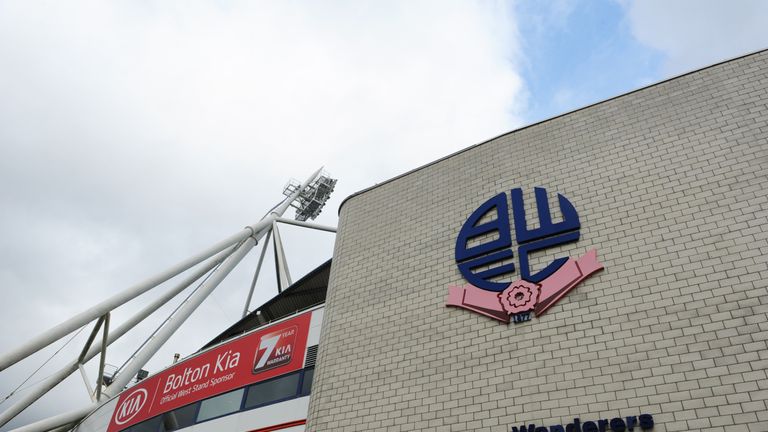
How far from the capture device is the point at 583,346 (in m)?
10.5

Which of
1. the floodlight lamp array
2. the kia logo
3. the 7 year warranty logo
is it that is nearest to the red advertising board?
the kia logo

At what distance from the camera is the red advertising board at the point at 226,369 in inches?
621

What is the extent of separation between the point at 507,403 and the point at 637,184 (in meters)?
5.33

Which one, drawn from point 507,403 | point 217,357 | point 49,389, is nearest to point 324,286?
point 217,357

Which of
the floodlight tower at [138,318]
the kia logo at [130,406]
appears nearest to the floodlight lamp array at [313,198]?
the floodlight tower at [138,318]

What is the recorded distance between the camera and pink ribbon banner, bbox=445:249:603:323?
1141 cm

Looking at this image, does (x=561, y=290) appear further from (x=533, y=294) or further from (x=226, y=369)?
(x=226, y=369)

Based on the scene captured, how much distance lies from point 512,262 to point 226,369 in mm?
9236

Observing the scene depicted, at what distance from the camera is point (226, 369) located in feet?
55.5

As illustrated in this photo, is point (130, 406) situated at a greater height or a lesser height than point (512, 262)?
lesser

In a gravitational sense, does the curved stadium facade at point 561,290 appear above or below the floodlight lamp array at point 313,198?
below

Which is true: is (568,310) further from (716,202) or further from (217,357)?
(217,357)

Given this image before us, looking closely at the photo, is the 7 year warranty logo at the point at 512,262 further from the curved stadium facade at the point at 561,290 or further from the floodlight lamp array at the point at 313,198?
the floodlight lamp array at the point at 313,198

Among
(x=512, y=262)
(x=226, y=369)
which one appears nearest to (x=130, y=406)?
(x=226, y=369)
